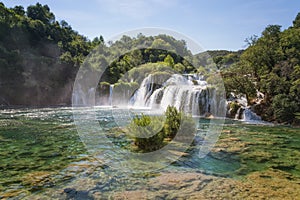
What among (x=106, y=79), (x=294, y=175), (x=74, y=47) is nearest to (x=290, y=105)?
(x=294, y=175)

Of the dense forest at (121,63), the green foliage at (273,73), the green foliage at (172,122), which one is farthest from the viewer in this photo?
the dense forest at (121,63)

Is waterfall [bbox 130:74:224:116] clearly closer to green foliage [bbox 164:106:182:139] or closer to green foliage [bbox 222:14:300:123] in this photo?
green foliage [bbox 222:14:300:123]

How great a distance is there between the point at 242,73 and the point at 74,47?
113 ft

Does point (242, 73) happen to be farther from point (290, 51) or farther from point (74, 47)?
point (74, 47)

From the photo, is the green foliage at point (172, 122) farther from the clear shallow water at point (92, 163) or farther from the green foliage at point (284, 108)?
the green foliage at point (284, 108)

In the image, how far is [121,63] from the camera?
129ft

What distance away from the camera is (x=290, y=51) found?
18047 mm

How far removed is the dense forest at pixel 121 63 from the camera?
16094mm

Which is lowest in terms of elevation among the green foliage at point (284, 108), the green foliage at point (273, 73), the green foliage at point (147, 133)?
the green foliage at point (147, 133)

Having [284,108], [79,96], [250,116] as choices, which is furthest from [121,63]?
[284,108]

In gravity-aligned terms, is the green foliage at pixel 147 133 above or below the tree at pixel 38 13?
below

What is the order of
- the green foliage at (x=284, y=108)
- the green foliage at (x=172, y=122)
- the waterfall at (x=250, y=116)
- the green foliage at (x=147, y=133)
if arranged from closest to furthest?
1. the green foliage at (x=147, y=133)
2. the green foliage at (x=172, y=122)
3. the green foliage at (x=284, y=108)
4. the waterfall at (x=250, y=116)

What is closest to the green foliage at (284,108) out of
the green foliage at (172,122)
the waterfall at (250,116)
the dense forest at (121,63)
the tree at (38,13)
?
the dense forest at (121,63)

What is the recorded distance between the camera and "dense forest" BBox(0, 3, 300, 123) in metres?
16.1
